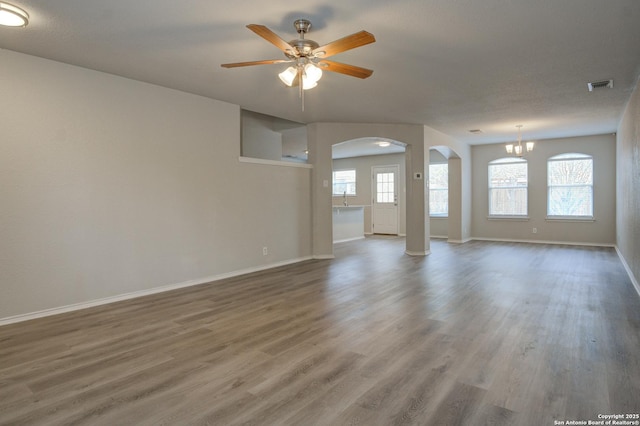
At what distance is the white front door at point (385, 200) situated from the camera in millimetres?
10922

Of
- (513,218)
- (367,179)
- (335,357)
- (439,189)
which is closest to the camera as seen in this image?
(335,357)

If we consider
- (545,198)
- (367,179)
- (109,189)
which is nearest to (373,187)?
(367,179)

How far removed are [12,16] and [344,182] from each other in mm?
9822

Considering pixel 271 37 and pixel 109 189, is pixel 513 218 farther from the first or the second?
pixel 109 189

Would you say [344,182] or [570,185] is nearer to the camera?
[570,185]

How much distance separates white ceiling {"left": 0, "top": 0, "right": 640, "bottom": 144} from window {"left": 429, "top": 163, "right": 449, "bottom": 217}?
4747 mm

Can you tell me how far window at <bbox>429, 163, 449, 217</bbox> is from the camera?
33.3 ft

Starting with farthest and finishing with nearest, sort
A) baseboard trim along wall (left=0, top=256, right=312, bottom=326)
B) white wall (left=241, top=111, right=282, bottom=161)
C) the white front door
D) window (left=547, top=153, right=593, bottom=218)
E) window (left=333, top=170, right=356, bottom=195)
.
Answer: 1. window (left=333, top=170, right=356, bottom=195)
2. the white front door
3. window (left=547, top=153, right=593, bottom=218)
4. white wall (left=241, top=111, right=282, bottom=161)
5. baseboard trim along wall (left=0, top=256, right=312, bottom=326)

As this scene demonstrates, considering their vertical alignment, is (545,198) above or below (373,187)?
below

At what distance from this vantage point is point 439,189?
10234 millimetres

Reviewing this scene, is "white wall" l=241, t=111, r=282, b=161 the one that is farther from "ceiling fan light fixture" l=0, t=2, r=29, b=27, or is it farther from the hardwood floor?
"ceiling fan light fixture" l=0, t=2, r=29, b=27

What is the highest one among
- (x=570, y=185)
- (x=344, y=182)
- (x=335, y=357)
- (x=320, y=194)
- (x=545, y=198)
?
(x=344, y=182)

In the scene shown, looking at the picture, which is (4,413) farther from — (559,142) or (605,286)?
(559,142)

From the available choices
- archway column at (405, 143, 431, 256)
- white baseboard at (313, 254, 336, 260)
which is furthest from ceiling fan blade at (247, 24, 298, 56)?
archway column at (405, 143, 431, 256)
